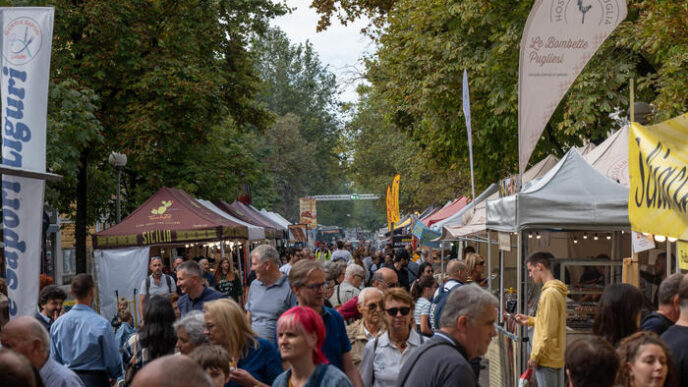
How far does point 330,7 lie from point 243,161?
19.7ft

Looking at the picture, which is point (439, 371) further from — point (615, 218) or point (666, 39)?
point (666, 39)

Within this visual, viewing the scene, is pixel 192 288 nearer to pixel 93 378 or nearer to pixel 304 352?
pixel 93 378

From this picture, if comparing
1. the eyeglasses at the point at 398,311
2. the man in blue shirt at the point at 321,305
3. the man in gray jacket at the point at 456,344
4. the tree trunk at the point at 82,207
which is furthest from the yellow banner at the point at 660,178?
the tree trunk at the point at 82,207

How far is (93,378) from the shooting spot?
7.63 metres

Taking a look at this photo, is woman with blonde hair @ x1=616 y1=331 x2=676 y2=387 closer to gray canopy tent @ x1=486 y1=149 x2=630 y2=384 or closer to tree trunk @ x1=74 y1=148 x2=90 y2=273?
gray canopy tent @ x1=486 y1=149 x2=630 y2=384

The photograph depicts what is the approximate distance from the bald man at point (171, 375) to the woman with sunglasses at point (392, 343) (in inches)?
148

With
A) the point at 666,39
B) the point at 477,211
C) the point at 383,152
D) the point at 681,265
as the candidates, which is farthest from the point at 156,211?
the point at 383,152

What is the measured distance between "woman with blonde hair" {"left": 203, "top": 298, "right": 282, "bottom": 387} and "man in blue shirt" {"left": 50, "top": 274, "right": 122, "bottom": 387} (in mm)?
2244

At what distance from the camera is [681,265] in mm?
6949

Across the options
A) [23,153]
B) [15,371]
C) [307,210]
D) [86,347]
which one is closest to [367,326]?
[86,347]

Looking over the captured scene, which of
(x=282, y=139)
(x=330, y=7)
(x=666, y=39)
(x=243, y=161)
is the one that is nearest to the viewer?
(x=666, y=39)

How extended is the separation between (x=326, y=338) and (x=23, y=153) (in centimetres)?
271

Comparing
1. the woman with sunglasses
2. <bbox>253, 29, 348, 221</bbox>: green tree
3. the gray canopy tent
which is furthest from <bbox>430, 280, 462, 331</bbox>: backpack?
<bbox>253, 29, 348, 221</bbox>: green tree

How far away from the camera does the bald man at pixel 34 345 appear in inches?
200
